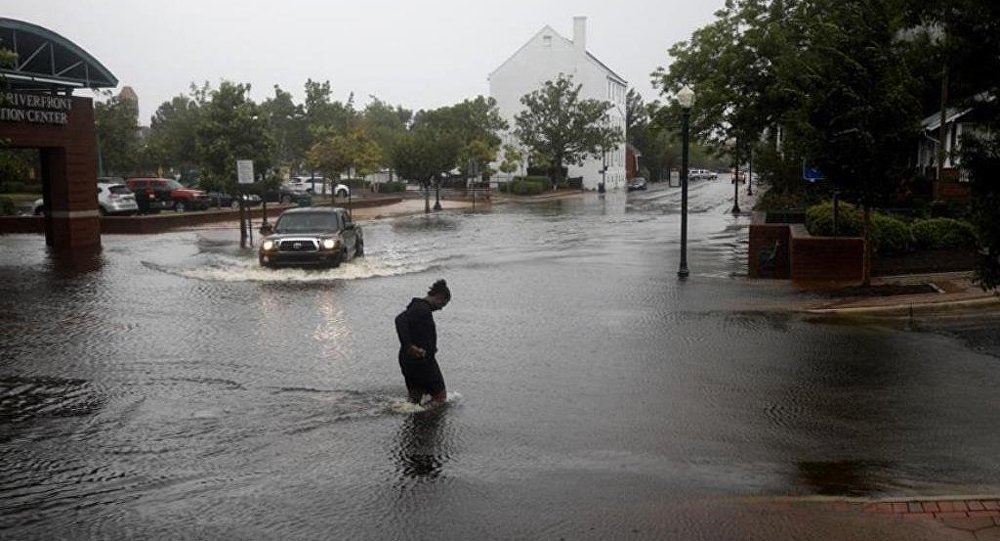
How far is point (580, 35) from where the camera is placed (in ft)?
273

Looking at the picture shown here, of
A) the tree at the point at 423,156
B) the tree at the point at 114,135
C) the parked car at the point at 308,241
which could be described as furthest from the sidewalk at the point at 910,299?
the tree at the point at 114,135

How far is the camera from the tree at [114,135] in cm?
6469

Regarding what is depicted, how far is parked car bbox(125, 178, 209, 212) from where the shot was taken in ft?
137

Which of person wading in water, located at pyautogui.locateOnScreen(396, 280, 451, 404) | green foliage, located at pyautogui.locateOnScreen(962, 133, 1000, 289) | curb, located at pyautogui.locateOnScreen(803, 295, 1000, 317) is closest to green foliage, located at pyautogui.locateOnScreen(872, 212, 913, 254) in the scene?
curb, located at pyautogui.locateOnScreen(803, 295, 1000, 317)

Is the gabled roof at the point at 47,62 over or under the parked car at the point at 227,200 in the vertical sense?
over

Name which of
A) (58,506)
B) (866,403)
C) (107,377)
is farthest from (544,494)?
(107,377)

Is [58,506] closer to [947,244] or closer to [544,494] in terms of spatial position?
[544,494]

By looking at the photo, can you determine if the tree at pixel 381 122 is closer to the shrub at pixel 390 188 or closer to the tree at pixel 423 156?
the shrub at pixel 390 188

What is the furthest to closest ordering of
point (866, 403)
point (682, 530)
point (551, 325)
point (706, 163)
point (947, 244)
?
point (706, 163) → point (947, 244) → point (551, 325) → point (866, 403) → point (682, 530)

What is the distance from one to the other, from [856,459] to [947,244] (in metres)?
13.9

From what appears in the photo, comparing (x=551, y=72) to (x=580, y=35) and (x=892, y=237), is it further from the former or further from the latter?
(x=892, y=237)

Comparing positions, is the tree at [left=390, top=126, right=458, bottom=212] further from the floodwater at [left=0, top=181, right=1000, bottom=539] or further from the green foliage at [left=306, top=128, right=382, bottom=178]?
the floodwater at [left=0, top=181, right=1000, bottom=539]

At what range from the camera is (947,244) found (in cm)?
1933

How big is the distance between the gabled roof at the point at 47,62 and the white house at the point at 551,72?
187 feet
